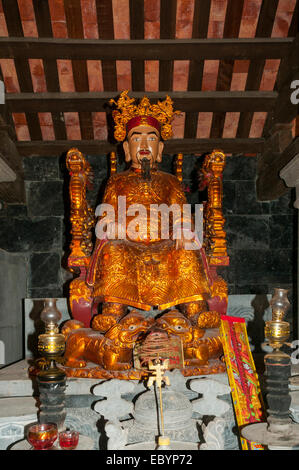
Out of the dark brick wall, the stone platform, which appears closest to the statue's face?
the dark brick wall

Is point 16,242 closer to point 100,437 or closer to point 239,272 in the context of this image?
point 239,272

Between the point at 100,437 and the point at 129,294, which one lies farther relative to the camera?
the point at 129,294

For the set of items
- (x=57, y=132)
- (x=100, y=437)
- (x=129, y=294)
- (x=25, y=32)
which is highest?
(x=25, y=32)

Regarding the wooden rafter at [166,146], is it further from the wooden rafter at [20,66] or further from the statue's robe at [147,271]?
the statue's robe at [147,271]

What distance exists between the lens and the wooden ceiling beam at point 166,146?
5.49m

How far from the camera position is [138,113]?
14.7 feet

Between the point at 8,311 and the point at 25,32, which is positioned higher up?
the point at 25,32

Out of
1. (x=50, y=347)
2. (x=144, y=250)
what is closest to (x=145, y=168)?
(x=144, y=250)

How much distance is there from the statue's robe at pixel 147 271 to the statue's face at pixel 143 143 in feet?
1.62

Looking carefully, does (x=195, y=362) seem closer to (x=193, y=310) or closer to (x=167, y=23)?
(x=193, y=310)

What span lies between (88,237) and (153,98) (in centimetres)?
194

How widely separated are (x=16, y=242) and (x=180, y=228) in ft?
8.00
